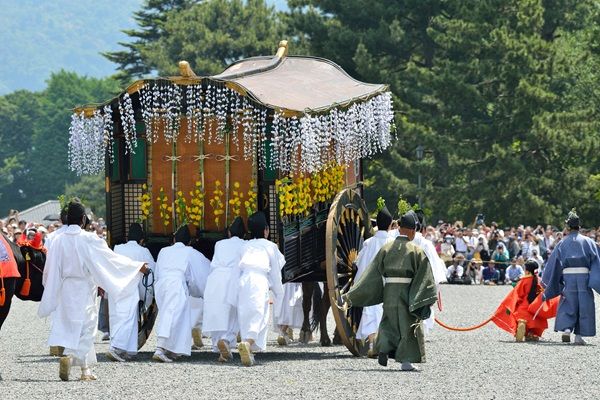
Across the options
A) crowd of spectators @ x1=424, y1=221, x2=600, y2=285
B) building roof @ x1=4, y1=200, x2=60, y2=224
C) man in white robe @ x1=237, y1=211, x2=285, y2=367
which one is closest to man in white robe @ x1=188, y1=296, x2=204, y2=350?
man in white robe @ x1=237, y1=211, x2=285, y2=367

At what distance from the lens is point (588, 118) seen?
45625mm

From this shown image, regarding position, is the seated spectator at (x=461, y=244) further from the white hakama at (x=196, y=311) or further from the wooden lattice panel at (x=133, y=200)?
the wooden lattice panel at (x=133, y=200)

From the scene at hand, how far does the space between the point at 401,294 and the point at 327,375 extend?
1239 mm

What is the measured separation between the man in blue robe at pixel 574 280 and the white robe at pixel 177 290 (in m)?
4.69

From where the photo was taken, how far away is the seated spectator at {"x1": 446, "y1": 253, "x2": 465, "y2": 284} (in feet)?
112

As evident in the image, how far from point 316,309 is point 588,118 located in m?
29.8

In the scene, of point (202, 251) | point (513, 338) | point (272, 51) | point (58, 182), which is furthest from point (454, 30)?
point (58, 182)

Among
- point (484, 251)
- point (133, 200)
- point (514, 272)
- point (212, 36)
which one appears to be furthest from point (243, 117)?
point (212, 36)

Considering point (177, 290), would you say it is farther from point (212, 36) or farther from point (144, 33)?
point (144, 33)

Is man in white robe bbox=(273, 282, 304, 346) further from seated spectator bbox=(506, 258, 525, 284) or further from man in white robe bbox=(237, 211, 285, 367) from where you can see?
seated spectator bbox=(506, 258, 525, 284)

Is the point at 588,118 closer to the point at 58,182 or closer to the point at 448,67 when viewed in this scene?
the point at 448,67

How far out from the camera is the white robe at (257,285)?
14672 mm

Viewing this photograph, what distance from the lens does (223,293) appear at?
15.0 m

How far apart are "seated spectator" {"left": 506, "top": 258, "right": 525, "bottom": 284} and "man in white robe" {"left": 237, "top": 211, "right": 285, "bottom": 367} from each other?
17.5m
